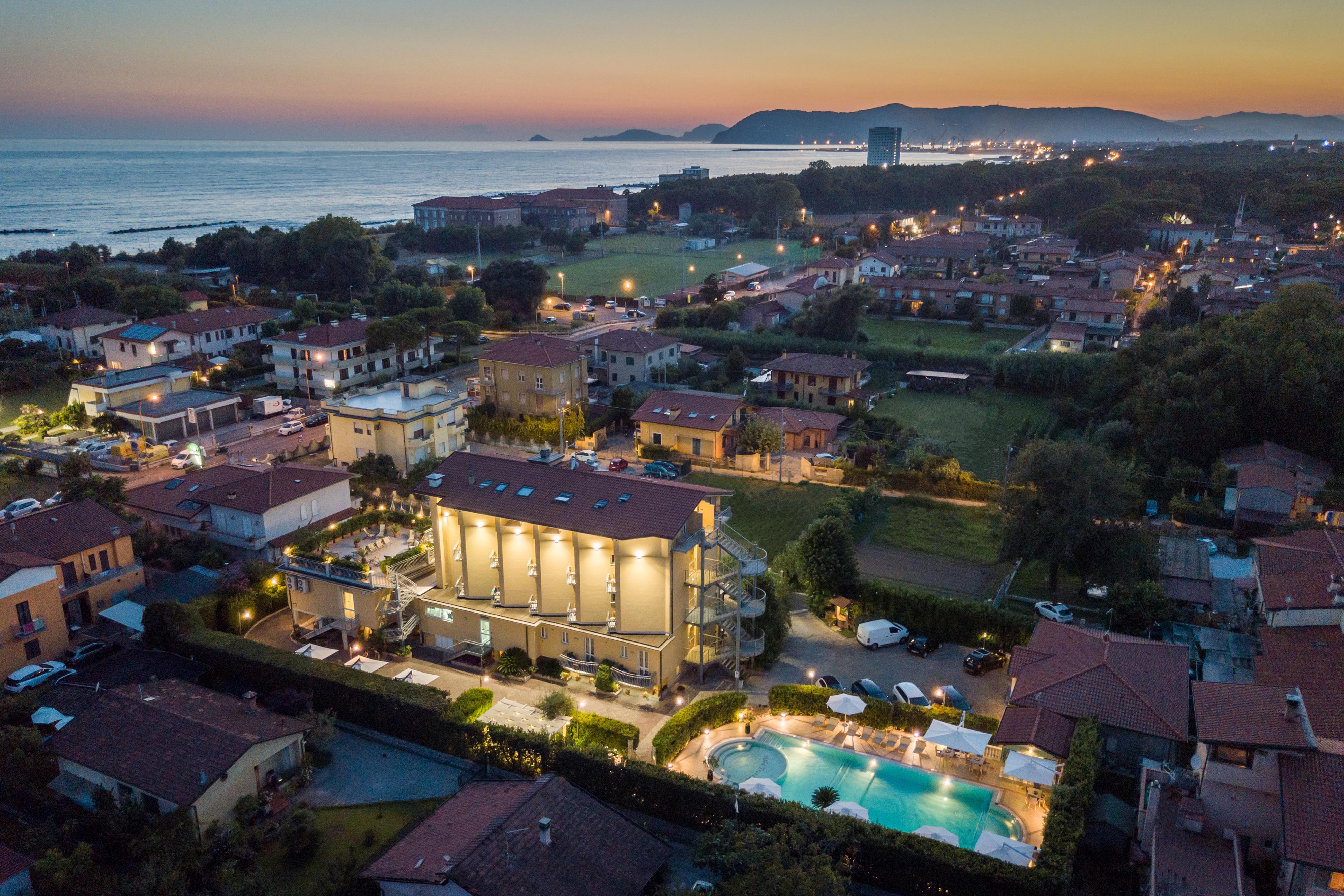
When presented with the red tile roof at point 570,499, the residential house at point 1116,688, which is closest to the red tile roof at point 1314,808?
the residential house at point 1116,688

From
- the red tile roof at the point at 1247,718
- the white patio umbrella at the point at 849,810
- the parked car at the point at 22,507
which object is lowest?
the white patio umbrella at the point at 849,810

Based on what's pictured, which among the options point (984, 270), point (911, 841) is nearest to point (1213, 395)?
point (911, 841)

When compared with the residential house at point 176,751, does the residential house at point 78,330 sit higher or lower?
higher

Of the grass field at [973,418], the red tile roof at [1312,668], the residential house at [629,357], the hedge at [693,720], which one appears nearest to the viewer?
the red tile roof at [1312,668]

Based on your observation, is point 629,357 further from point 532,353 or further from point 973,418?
point 973,418

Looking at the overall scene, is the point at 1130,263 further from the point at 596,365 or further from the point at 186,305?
the point at 186,305

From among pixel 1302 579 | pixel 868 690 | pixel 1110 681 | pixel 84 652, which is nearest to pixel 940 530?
pixel 1302 579

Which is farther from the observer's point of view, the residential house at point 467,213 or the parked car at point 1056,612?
the residential house at point 467,213

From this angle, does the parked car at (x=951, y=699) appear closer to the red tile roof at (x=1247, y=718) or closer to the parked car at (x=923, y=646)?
the parked car at (x=923, y=646)
